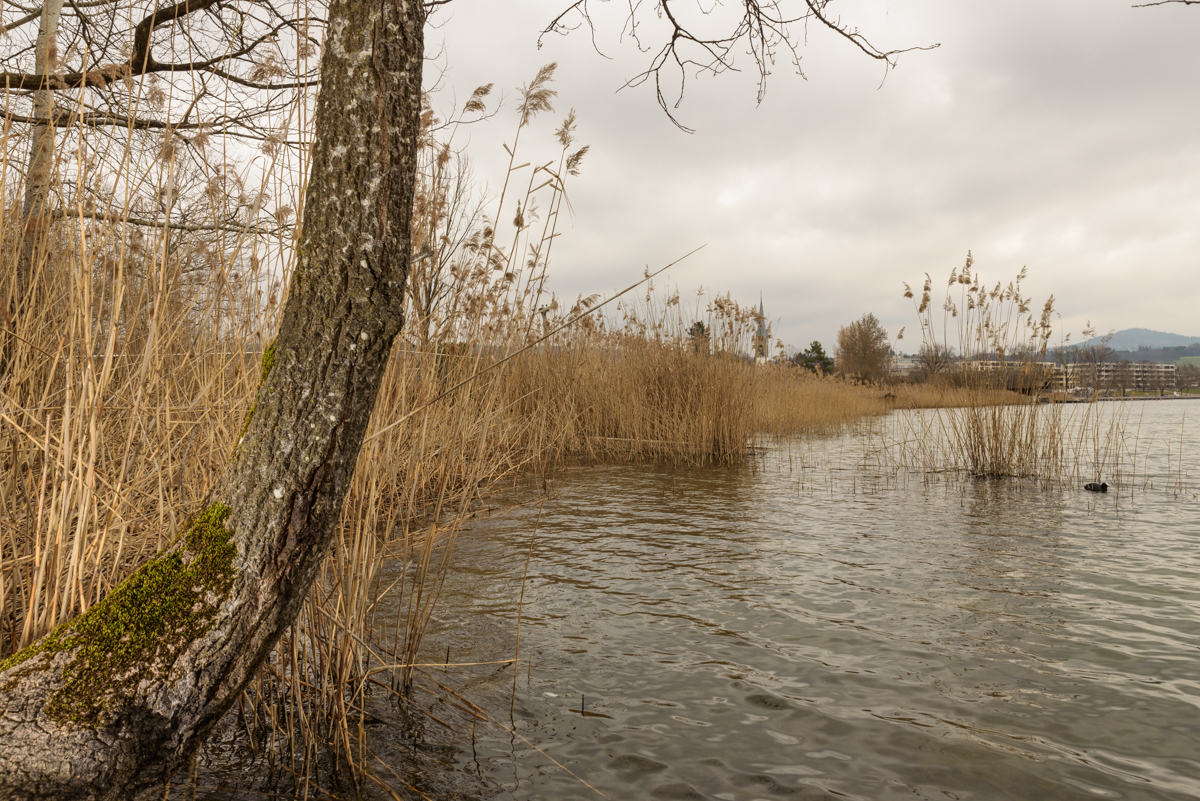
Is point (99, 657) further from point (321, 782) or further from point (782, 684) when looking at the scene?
point (782, 684)

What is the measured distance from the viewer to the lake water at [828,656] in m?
1.94

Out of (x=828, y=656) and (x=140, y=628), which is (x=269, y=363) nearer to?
(x=140, y=628)

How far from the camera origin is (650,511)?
18.3ft

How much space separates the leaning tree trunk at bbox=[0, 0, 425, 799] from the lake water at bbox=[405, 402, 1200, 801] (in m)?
0.89

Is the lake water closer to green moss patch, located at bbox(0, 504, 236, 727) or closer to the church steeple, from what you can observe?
green moss patch, located at bbox(0, 504, 236, 727)

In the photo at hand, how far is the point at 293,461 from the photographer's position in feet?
4.10

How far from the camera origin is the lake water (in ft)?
6.38

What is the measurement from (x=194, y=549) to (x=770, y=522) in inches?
178

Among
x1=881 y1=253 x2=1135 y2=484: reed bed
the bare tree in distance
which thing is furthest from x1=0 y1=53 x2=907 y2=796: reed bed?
the bare tree in distance

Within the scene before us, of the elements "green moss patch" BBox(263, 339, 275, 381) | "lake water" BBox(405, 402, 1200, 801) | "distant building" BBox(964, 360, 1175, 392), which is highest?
"distant building" BBox(964, 360, 1175, 392)

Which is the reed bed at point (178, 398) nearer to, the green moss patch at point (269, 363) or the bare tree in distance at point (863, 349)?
the green moss patch at point (269, 363)

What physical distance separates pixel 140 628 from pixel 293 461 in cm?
39

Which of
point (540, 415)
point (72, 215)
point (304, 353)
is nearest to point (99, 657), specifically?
point (304, 353)

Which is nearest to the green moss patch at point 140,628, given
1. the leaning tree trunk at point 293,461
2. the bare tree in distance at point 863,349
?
the leaning tree trunk at point 293,461
